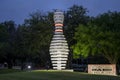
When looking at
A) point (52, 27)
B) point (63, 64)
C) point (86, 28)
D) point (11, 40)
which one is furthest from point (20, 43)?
point (63, 64)

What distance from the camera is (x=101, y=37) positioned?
57094mm

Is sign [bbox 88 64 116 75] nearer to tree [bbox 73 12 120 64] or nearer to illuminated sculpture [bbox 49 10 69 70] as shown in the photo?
illuminated sculpture [bbox 49 10 69 70]

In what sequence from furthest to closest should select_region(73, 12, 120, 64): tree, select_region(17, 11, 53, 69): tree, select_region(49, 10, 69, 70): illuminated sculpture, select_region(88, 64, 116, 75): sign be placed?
select_region(17, 11, 53, 69): tree, select_region(73, 12, 120, 64): tree, select_region(49, 10, 69, 70): illuminated sculpture, select_region(88, 64, 116, 75): sign

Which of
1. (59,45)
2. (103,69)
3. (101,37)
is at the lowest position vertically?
(103,69)

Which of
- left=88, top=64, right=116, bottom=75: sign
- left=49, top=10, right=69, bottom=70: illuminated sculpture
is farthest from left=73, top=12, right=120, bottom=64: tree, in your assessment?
left=49, top=10, right=69, bottom=70: illuminated sculpture

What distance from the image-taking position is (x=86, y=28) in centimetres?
5903

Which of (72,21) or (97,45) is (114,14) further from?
(72,21)

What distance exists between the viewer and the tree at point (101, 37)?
5631 centimetres

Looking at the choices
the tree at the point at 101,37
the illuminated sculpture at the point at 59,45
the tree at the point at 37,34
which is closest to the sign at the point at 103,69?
the illuminated sculpture at the point at 59,45

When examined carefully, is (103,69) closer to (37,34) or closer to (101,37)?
(101,37)

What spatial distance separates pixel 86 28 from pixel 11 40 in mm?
29078

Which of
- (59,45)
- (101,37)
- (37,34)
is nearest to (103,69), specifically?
(59,45)

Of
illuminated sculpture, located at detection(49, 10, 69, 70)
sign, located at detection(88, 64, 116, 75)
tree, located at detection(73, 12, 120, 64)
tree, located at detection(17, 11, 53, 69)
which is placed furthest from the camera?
tree, located at detection(17, 11, 53, 69)

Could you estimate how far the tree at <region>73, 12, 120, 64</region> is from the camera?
185ft
